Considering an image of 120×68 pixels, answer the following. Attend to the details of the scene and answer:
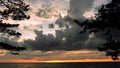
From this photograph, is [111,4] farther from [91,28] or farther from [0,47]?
[0,47]

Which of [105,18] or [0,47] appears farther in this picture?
[105,18]

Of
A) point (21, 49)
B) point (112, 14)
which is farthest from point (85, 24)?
point (21, 49)

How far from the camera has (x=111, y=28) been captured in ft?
83.1

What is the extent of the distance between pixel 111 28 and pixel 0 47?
809cm

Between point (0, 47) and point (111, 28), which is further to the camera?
point (111, 28)

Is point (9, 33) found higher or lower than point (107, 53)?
higher

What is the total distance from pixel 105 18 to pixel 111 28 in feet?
2.85

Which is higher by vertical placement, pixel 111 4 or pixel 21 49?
pixel 111 4

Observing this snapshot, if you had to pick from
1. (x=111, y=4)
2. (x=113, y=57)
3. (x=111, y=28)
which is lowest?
(x=113, y=57)

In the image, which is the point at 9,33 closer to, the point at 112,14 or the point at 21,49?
the point at 21,49

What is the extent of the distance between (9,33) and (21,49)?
139 cm

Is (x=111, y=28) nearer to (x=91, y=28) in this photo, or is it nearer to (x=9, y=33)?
(x=91, y=28)

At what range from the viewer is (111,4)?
25.3 m

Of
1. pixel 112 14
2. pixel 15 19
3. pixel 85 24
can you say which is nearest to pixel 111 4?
pixel 112 14
